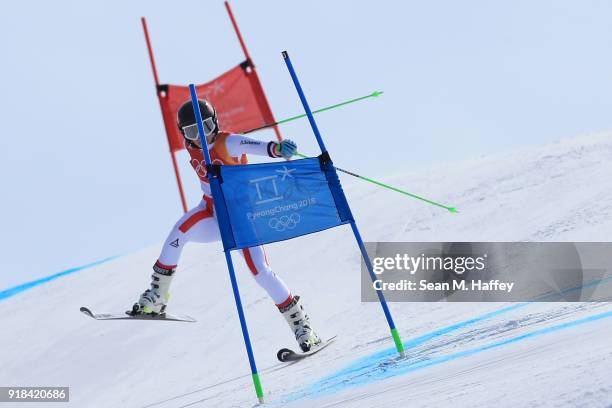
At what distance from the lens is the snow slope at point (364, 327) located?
3.80m

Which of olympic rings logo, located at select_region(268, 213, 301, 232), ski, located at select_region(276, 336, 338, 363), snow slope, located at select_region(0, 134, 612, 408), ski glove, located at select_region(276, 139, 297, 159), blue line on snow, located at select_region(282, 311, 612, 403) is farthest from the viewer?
ski, located at select_region(276, 336, 338, 363)

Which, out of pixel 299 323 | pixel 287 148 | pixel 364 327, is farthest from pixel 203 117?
pixel 364 327

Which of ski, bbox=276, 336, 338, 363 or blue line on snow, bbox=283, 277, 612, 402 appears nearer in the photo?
blue line on snow, bbox=283, 277, 612, 402

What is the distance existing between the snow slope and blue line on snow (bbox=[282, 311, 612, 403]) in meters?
0.02

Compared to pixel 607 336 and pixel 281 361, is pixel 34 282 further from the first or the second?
pixel 607 336

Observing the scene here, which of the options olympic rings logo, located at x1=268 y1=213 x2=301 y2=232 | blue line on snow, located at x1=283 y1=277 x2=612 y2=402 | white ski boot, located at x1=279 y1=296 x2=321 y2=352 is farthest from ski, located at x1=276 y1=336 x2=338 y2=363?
olympic rings logo, located at x1=268 y1=213 x2=301 y2=232

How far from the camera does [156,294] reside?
5.94 meters

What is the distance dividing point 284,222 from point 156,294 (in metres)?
1.44

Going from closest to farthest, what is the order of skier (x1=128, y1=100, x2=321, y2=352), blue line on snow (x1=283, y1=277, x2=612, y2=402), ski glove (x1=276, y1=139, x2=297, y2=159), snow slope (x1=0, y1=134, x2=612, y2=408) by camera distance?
snow slope (x1=0, y1=134, x2=612, y2=408), blue line on snow (x1=283, y1=277, x2=612, y2=402), ski glove (x1=276, y1=139, x2=297, y2=159), skier (x1=128, y1=100, x2=321, y2=352)

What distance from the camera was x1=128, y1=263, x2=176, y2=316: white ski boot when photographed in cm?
591

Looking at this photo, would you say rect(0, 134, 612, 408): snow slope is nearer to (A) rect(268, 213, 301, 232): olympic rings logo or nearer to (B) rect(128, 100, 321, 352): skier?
(B) rect(128, 100, 321, 352): skier

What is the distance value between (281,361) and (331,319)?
113cm

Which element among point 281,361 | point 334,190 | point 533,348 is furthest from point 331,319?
point 533,348

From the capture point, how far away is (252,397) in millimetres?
5020
